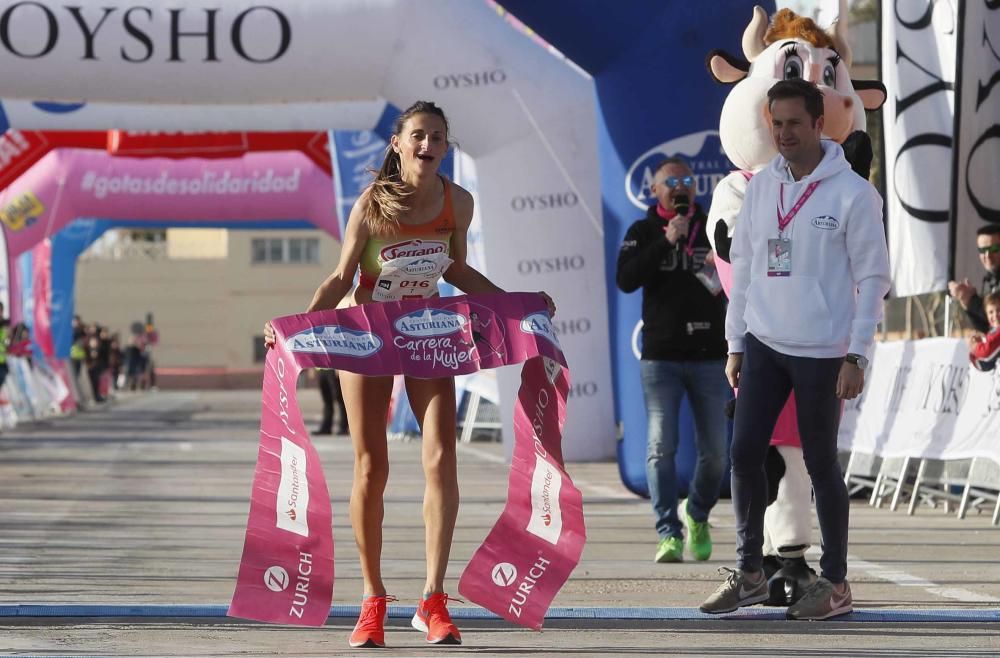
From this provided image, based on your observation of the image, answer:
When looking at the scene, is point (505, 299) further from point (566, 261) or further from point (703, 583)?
point (566, 261)

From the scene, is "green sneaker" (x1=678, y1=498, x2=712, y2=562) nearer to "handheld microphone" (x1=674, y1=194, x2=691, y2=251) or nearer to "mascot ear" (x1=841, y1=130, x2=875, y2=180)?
"handheld microphone" (x1=674, y1=194, x2=691, y2=251)

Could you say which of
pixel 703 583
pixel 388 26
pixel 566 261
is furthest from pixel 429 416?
pixel 566 261

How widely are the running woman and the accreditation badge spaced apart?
3.49 feet

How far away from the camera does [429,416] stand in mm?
6027

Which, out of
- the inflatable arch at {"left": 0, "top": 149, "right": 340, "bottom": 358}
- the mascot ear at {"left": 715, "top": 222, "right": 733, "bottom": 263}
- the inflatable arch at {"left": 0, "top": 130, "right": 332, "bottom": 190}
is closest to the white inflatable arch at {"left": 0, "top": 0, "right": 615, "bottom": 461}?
the mascot ear at {"left": 715, "top": 222, "right": 733, "bottom": 263}

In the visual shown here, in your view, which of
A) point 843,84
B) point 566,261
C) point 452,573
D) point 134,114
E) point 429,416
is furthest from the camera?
point 134,114

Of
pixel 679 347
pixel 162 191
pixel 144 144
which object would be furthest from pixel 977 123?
pixel 162 191

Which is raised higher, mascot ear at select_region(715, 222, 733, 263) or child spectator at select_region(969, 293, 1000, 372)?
mascot ear at select_region(715, 222, 733, 263)

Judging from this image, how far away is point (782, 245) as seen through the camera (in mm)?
6176

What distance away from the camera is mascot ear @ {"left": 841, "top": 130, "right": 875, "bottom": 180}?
22.1ft

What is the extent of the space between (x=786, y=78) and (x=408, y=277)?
2.02 metres

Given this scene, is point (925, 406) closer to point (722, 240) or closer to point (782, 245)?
point (722, 240)

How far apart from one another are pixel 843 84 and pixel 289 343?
102 inches

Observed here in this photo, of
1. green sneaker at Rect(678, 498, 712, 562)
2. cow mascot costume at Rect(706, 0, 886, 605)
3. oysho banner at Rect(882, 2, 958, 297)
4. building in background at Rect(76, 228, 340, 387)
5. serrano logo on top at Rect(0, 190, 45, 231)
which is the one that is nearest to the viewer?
cow mascot costume at Rect(706, 0, 886, 605)
